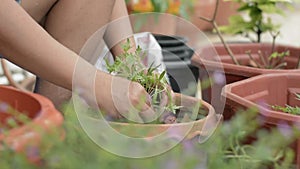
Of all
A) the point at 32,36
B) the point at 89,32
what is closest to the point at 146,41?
the point at 89,32

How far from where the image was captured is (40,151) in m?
0.71

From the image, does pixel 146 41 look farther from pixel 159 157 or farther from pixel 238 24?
pixel 159 157

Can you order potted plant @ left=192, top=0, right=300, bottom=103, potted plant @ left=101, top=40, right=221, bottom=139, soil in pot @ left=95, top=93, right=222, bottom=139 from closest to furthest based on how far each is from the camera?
soil in pot @ left=95, top=93, right=222, bottom=139 → potted plant @ left=101, top=40, right=221, bottom=139 → potted plant @ left=192, top=0, right=300, bottom=103

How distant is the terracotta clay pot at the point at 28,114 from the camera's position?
2.44ft

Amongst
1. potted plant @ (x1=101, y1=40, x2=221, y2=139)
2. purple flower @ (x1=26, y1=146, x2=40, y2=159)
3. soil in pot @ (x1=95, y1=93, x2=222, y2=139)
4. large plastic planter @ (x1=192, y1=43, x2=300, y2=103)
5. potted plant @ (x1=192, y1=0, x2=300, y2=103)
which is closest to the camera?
purple flower @ (x1=26, y1=146, x2=40, y2=159)

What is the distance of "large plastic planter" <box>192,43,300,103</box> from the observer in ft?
5.60

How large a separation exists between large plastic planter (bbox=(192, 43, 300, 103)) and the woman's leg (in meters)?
0.32

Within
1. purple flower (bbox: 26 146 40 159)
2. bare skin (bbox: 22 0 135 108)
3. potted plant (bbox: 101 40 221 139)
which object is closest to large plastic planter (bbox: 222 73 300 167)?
potted plant (bbox: 101 40 221 139)

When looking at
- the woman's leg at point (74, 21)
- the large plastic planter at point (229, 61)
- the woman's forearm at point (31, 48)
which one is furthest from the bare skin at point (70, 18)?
the woman's forearm at point (31, 48)

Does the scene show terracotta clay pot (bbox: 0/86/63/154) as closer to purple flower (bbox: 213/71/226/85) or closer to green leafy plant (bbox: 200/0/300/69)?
purple flower (bbox: 213/71/226/85)

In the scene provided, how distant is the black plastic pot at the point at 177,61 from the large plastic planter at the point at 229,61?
0.21 feet

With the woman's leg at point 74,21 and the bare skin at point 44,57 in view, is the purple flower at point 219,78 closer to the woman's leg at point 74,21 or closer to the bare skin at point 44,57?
the woman's leg at point 74,21

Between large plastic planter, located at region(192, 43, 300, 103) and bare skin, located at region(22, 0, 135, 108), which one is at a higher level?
bare skin, located at region(22, 0, 135, 108)

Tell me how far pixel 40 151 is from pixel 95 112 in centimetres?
41
